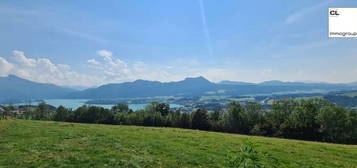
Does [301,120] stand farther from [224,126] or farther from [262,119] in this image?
[224,126]

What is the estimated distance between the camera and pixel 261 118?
203 feet

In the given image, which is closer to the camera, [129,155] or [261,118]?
[129,155]

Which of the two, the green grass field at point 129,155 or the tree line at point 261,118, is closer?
the green grass field at point 129,155

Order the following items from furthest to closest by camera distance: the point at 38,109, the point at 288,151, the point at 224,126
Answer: the point at 38,109 → the point at 224,126 → the point at 288,151

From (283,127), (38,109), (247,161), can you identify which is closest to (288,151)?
(247,161)

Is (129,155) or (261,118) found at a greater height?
(129,155)

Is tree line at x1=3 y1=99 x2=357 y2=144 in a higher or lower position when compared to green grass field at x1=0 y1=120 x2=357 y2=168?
lower

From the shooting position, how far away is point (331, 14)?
764 inches

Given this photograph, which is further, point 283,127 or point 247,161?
point 283,127

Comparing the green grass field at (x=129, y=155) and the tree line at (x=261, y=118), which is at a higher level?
the green grass field at (x=129, y=155)

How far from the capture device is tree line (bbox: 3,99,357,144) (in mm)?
51094

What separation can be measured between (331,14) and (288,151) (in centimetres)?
1210

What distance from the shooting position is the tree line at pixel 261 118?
5109cm

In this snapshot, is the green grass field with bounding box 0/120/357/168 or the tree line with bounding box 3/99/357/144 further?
the tree line with bounding box 3/99/357/144
